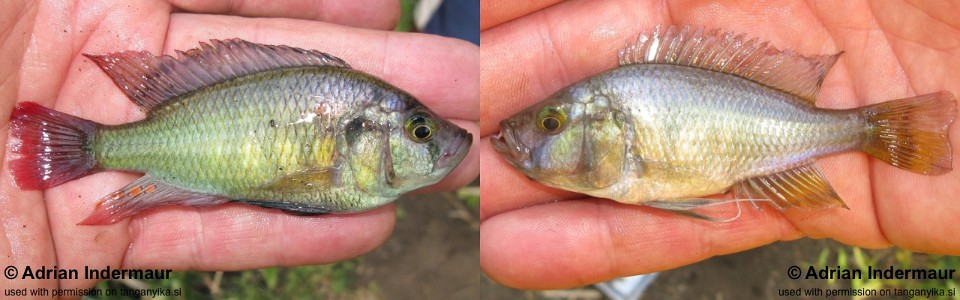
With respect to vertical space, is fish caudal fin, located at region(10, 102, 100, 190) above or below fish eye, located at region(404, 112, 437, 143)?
below

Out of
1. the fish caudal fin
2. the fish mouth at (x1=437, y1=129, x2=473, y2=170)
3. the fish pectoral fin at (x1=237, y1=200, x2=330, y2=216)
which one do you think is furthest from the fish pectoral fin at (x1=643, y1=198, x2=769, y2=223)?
the fish caudal fin

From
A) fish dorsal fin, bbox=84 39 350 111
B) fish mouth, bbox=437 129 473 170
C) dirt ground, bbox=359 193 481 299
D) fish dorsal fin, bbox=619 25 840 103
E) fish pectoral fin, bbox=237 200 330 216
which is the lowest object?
dirt ground, bbox=359 193 481 299

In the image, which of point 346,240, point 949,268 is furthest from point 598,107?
point 949,268

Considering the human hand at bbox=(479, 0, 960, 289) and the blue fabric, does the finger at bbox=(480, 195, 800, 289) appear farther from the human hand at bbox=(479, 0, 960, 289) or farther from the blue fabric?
the blue fabric

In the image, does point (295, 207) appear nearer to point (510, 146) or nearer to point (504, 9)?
point (510, 146)

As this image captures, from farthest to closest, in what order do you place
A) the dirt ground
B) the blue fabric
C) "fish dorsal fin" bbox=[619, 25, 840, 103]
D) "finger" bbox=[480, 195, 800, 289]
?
the dirt ground < the blue fabric < "finger" bbox=[480, 195, 800, 289] < "fish dorsal fin" bbox=[619, 25, 840, 103]

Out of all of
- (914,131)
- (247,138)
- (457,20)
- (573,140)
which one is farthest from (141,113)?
(914,131)

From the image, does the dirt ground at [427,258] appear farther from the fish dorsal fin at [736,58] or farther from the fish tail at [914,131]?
the fish tail at [914,131]
